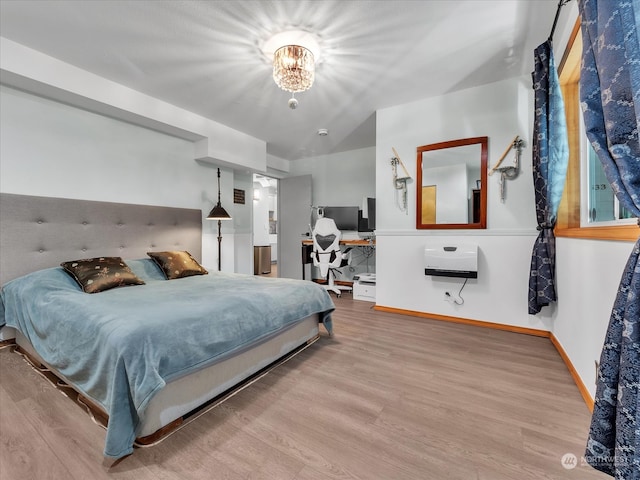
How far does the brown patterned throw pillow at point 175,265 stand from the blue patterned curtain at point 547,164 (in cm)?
321

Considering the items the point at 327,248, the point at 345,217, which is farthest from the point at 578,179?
the point at 345,217

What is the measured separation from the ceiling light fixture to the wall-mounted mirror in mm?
1719

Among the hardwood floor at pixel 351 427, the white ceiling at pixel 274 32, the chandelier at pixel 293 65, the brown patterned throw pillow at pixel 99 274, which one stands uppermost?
A: the white ceiling at pixel 274 32

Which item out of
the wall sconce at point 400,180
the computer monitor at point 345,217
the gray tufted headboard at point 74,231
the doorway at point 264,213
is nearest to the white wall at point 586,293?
the wall sconce at point 400,180

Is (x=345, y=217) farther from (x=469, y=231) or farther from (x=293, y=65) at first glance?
(x=293, y=65)

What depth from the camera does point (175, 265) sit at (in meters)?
2.99

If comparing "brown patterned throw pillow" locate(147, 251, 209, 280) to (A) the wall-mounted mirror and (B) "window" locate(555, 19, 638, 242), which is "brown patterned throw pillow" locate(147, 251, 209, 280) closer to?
(A) the wall-mounted mirror

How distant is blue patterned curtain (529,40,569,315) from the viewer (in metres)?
2.12

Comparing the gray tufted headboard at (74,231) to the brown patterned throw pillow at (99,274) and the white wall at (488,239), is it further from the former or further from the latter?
the white wall at (488,239)

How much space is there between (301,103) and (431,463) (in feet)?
11.1

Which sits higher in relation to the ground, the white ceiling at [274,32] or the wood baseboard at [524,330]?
the white ceiling at [274,32]

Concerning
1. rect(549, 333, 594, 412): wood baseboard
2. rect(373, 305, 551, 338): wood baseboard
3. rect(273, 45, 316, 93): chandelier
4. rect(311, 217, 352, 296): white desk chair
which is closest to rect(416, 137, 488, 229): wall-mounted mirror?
rect(373, 305, 551, 338): wood baseboard

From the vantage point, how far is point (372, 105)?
346 cm

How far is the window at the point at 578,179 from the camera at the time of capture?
1837 mm
